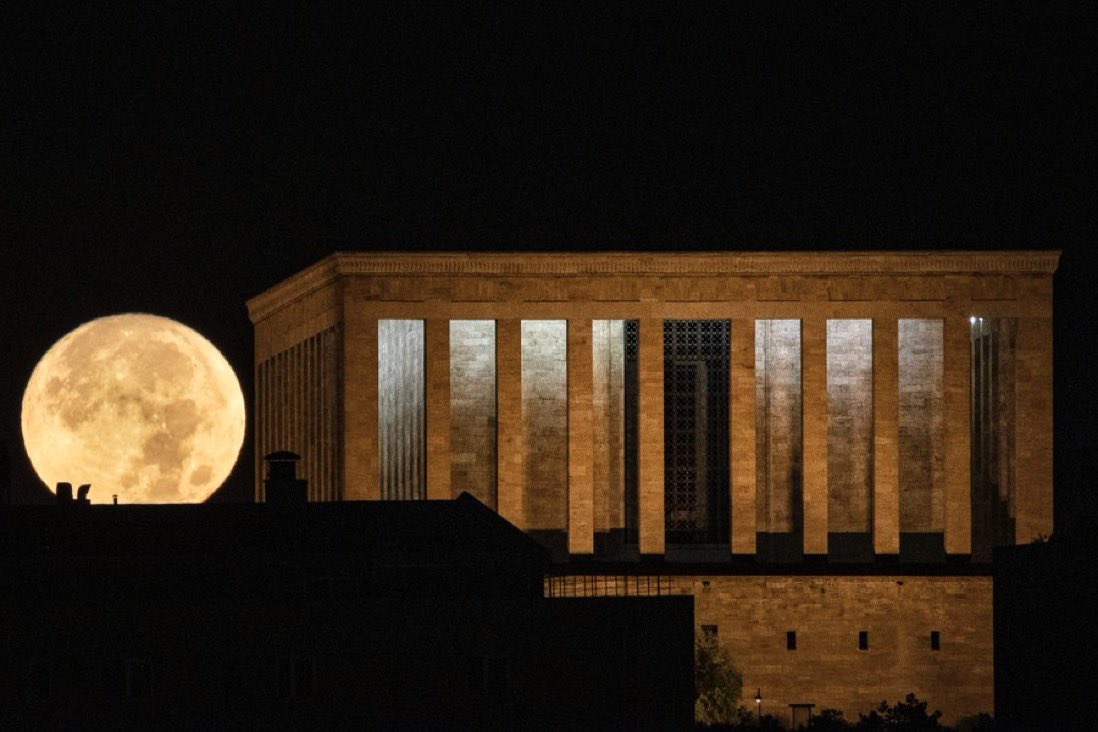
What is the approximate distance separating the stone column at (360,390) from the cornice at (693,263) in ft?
4.21

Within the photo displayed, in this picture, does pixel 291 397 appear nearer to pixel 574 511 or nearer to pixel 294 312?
pixel 294 312

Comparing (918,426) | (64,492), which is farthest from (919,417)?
(64,492)

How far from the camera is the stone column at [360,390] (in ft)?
294

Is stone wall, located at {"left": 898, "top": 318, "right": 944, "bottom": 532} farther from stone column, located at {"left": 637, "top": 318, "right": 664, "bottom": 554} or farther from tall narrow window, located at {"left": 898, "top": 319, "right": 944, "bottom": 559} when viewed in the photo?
stone column, located at {"left": 637, "top": 318, "right": 664, "bottom": 554}

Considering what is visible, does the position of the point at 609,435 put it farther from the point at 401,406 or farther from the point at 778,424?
the point at 401,406

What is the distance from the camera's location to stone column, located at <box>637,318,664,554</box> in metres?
89.8

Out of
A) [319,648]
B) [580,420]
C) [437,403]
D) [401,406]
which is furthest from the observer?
[401,406]

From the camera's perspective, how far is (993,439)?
91.4 m

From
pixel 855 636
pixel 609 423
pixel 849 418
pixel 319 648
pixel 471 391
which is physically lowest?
pixel 855 636

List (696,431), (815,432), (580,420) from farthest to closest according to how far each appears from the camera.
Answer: (696,431) < (815,432) < (580,420)

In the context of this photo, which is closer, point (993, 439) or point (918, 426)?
point (993, 439)

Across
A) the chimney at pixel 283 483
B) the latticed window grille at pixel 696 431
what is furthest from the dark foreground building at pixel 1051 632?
the latticed window grille at pixel 696 431

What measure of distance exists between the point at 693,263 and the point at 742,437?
16.6ft

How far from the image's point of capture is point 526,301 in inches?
3538
